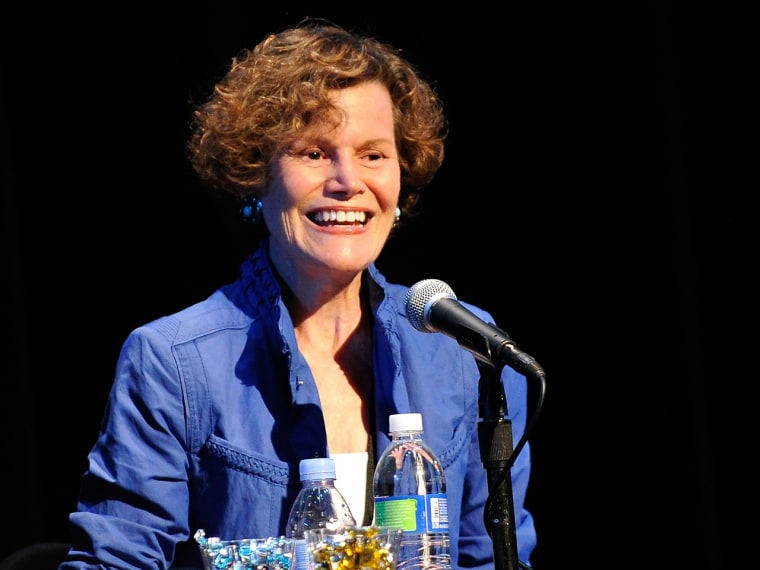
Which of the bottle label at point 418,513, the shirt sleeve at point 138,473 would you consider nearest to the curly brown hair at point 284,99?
the shirt sleeve at point 138,473

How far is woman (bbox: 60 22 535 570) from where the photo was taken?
79.1 inches

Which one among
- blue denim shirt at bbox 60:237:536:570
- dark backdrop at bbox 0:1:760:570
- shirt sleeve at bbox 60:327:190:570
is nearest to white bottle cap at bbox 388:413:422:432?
blue denim shirt at bbox 60:237:536:570

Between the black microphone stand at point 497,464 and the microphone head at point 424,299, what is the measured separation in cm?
13

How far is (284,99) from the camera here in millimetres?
2234

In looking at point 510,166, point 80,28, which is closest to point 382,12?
point 510,166

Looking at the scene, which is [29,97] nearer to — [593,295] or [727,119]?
[593,295]

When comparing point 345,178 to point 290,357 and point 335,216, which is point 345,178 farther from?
point 290,357

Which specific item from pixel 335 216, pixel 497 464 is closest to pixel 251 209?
pixel 335 216

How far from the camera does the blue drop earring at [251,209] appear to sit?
237 cm

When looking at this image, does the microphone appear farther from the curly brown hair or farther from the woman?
the curly brown hair

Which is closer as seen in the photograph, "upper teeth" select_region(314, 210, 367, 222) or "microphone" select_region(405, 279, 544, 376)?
"microphone" select_region(405, 279, 544, 376)

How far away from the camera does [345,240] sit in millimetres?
2203

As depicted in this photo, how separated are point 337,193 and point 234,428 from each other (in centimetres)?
51

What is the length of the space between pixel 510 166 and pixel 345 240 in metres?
1.08
